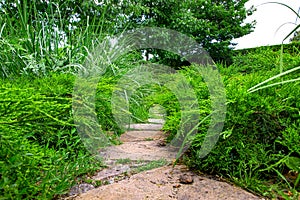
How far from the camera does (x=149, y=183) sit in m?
0.98

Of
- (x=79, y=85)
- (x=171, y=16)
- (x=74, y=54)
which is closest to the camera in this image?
(x=79, y=85)

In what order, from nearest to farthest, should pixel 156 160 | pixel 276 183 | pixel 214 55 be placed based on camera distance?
pixel 276 183 < pixel 156 160 < pixel 214 55

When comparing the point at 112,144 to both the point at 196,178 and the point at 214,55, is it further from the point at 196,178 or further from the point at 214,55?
the point at 214,55

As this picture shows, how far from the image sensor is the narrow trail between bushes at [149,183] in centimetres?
86

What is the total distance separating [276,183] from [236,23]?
16.4 m

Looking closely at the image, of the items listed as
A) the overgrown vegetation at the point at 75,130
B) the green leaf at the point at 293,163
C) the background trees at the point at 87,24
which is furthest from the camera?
the background trees at the point at 87,24

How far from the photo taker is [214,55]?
1480cm

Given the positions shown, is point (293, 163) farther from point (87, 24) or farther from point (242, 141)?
point (87, 24)

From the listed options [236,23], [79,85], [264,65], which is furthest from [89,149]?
[236,23]

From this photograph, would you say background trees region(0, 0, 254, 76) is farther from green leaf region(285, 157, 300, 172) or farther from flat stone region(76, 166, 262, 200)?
green leaf region(285, 157, 300, 172)

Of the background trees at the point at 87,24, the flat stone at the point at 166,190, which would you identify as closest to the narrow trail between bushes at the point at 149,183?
the flat stone at the point at 166,190

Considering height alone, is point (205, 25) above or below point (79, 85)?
above

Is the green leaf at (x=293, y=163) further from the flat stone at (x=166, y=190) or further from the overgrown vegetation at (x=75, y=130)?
the flat stone at (x=166, y=190)

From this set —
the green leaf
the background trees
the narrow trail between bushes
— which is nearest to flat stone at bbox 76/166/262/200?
the narrow trail between bushes
